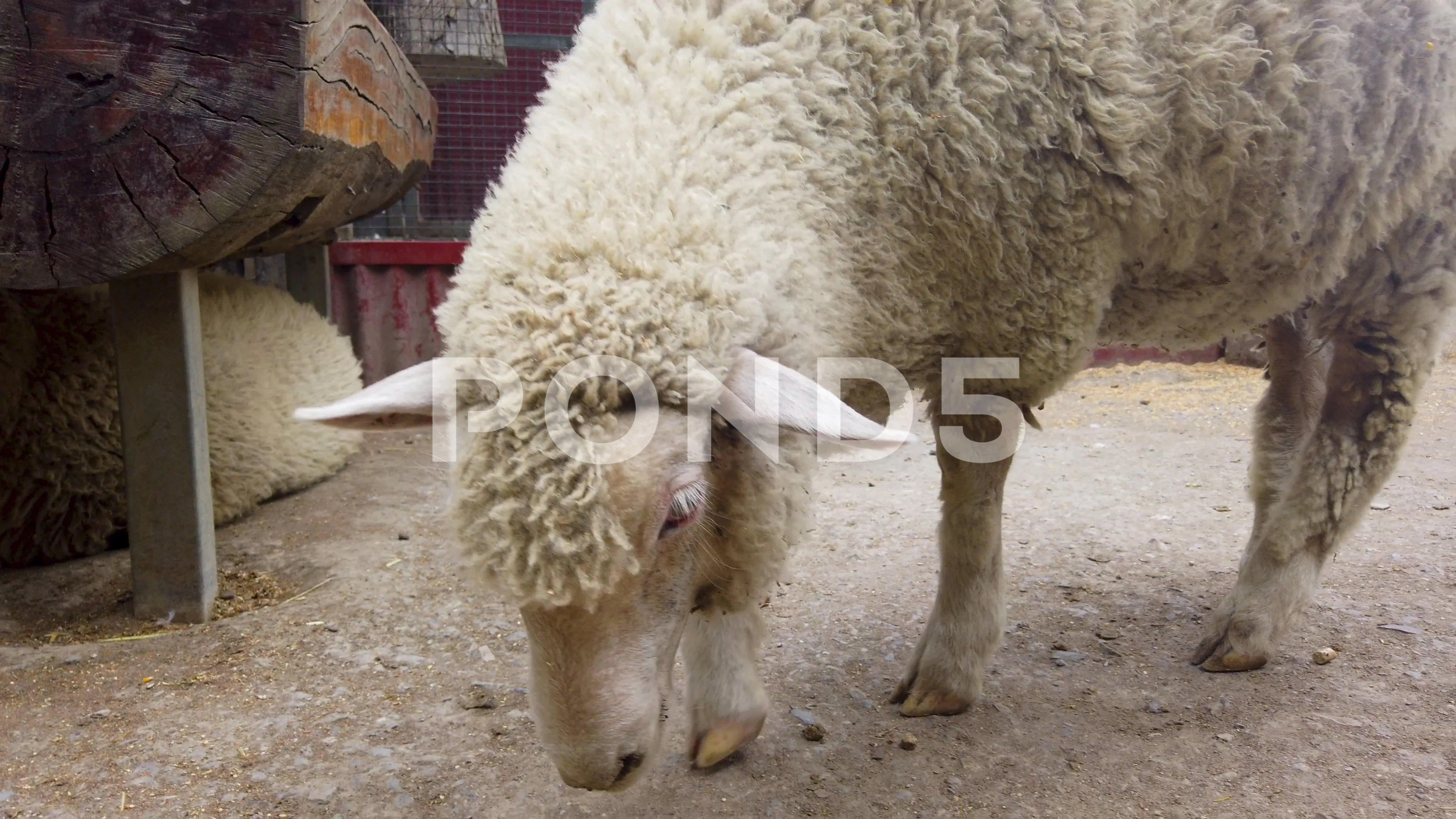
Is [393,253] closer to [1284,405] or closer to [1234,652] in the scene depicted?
[1284,405]

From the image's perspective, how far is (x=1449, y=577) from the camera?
126 inches

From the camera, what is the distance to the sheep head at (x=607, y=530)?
142 cm

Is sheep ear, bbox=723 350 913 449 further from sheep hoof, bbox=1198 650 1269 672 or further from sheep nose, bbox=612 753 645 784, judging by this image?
sheep hoof, bbox=1198 650 1269 672

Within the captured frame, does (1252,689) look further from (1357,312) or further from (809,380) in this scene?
(809,380)

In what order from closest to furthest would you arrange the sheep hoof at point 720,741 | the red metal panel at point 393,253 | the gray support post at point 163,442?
1. the sheep hoof at point 720,741
2. the gray support post at point 163,442
3. the red metal panel at point 393,253

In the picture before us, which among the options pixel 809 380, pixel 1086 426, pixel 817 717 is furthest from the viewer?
pixel 1086 426

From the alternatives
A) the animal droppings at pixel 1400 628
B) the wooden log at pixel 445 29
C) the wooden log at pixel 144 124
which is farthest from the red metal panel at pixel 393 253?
the animal droppings at pixel 1400 628

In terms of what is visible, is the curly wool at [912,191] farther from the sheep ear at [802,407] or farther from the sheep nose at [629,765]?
the sheep nose at [629,765]

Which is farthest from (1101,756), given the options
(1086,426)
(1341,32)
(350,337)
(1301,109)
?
(350,337)

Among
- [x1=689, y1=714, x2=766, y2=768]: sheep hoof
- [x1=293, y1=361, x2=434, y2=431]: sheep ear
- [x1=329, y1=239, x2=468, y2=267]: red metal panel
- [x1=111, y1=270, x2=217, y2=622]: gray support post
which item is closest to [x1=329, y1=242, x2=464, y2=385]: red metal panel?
[x1=329, y1=239, x2=468, y2=267]: red metal panel

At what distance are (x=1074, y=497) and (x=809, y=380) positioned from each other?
3.02 meters

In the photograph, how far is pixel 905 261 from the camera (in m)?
2.04

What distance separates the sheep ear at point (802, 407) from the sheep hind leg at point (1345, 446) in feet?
5.34

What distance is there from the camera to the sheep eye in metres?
1.54
